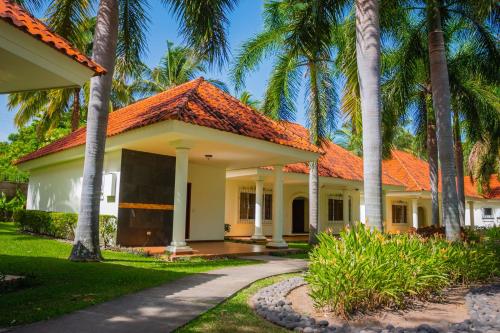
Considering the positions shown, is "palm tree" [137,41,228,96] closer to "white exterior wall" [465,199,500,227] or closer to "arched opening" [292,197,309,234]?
"arched opening" [292,197,309,234]

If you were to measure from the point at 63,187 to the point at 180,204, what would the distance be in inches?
300

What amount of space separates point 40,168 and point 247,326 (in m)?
16.6

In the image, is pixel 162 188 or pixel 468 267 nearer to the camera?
pixel 468 267

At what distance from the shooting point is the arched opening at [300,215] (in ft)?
80.7

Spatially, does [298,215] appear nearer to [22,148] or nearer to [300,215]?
[300,215]

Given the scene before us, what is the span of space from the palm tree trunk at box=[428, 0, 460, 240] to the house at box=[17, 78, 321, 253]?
453cm

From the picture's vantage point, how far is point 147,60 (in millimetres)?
11938

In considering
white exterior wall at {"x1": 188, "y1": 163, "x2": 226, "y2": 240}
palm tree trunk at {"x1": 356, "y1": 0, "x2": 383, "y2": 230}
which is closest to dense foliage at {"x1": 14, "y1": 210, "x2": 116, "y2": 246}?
white exterior wall at {"x1": 188, "y1": 163, "x2": 226, "y2": 240}

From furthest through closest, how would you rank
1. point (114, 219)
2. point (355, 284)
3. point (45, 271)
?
1. point (114, 219)
2. point (45, 271)
3. point (355, 284)

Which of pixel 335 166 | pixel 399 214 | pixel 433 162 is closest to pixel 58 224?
pixel 335 166

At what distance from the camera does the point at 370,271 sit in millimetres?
5320

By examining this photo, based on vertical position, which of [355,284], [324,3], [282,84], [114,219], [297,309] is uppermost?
[324,3]

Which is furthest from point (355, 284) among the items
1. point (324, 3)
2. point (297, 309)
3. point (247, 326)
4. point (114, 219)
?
point (114, 219)

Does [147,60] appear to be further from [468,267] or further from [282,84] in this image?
[468,267]
